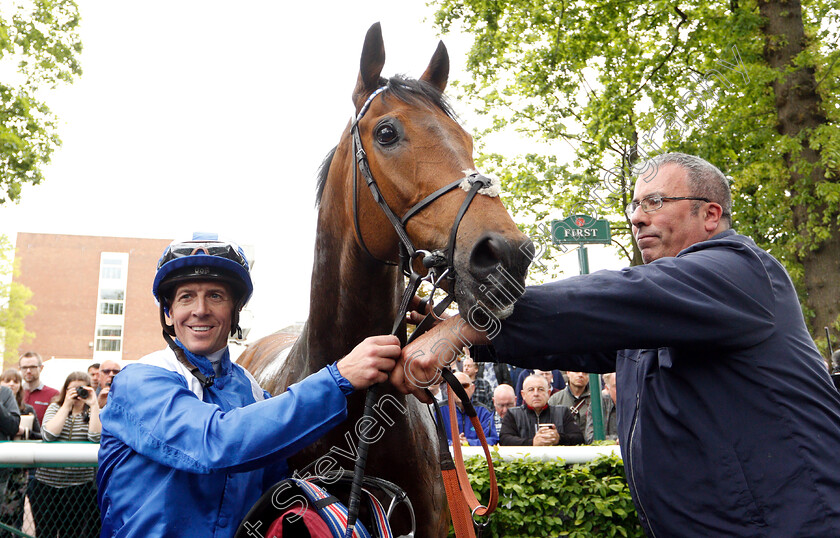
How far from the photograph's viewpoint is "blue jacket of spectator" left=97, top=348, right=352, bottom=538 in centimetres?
176

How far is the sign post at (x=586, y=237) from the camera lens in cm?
538

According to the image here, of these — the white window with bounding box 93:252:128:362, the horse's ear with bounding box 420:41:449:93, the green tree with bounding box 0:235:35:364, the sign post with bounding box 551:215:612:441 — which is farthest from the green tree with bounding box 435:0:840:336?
the white window with bounding box 93:252:128:362

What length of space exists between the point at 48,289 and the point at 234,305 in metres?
51.7

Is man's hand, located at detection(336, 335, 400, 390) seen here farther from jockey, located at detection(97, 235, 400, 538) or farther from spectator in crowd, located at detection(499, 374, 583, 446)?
spectator in crowd, located at detection(499, 374, 583, 446)

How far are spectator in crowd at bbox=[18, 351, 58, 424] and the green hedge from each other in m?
6.16

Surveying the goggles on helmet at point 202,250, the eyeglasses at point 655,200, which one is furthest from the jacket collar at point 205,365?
the eyeglasses at point 655,200

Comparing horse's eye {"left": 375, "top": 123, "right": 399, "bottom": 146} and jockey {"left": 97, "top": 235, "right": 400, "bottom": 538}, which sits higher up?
horse's eye {"left": 375, "top": 123, "right": 399, "bottom": 146}

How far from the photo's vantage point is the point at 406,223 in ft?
6.69

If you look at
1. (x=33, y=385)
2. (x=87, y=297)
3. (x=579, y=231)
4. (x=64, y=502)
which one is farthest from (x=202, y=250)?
(x=87, y=297)

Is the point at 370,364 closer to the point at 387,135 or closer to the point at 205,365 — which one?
the point at 205,365

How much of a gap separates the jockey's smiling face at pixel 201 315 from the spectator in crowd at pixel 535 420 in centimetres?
411

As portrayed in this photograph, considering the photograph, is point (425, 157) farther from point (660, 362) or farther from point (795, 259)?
point (795, 259)

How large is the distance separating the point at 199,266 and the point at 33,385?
23.9ft

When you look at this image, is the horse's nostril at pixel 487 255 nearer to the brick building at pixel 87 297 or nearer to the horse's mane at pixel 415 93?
the horse's mane at pixel 415 93
